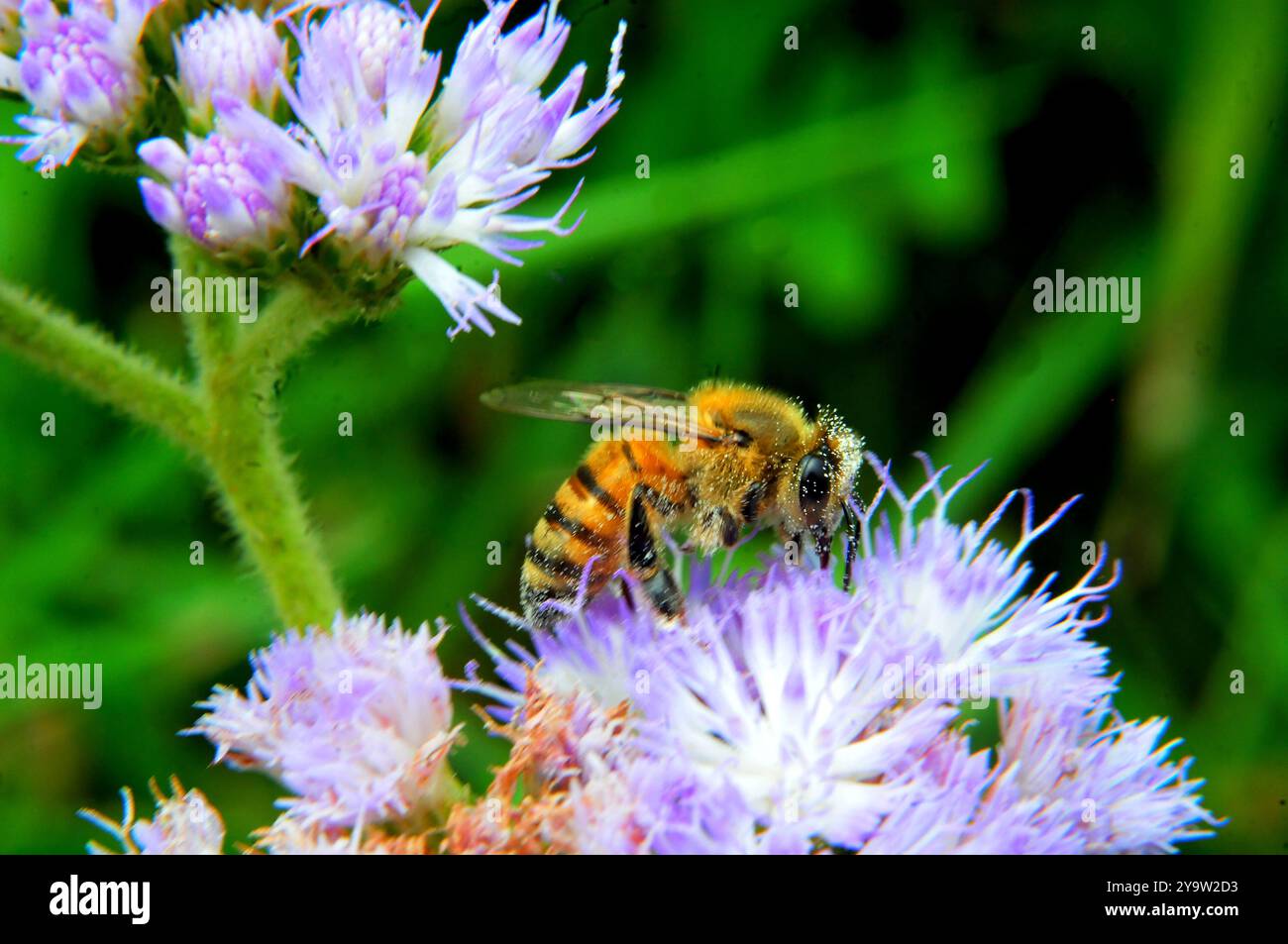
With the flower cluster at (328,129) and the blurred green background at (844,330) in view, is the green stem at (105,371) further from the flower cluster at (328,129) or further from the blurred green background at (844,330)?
the blurred green background at (844,330)

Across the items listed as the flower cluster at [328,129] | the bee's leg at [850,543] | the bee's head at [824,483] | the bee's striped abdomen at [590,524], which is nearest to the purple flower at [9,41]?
the flower cluster at [328,129]

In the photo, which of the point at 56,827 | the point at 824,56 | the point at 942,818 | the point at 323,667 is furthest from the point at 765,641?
the point at 824,56

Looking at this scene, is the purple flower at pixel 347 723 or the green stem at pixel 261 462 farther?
the green stem at pixel 261 462

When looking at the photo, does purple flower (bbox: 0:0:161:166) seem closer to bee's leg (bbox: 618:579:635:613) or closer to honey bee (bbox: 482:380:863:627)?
honey bee (bbox: 482:380:863:627)

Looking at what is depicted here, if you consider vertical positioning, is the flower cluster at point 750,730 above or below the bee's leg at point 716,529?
below

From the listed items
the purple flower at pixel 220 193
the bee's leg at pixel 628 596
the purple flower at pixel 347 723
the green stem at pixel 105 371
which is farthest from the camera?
the green stem at pixel 105 371

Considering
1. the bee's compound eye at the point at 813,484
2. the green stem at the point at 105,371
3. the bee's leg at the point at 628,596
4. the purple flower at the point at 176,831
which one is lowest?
the purple flower at the point at 176,831

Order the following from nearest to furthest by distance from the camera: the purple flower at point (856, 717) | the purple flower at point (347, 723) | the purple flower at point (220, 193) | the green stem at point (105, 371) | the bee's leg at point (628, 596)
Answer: the purple flower at point (856, 717), the purple flower at point (347, 723), the purple flower at point (220, 193), the bee's leg at point (628, 596), the green stem at point (105, 371)
